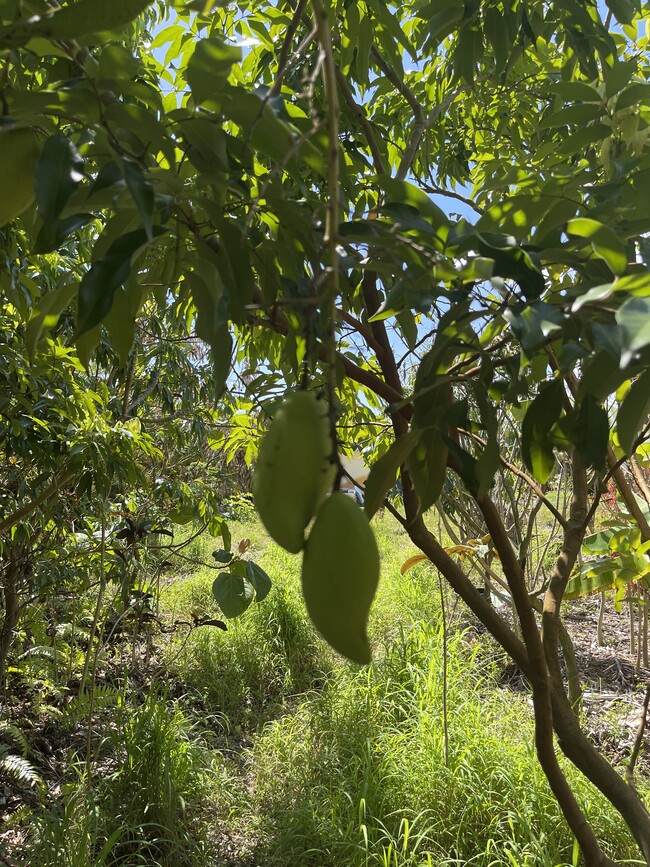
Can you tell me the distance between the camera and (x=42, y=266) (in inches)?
70.2

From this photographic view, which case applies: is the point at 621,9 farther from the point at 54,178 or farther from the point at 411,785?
the point at 411,785

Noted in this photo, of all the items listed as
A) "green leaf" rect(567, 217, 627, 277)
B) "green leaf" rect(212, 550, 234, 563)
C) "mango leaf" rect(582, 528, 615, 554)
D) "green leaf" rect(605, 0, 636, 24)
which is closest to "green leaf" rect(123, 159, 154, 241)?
"green leaf" rect(567, 217, 627, 277)

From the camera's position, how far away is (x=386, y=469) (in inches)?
24.5

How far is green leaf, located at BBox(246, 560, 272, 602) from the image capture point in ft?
4.67

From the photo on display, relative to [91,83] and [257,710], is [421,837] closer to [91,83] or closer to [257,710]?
[257,710]

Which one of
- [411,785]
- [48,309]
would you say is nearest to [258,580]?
[48,309]

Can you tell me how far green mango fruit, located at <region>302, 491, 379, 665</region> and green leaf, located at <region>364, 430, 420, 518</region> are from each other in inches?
6.9

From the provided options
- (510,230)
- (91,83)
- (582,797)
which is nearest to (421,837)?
(582,797)

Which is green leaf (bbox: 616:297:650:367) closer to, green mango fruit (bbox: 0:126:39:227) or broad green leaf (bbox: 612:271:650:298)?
broad green leaf (bbox: 612:271:650:298)

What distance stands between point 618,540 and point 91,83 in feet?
4.80

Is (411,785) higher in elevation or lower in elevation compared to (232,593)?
lower

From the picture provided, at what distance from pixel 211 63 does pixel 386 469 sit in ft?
1.23

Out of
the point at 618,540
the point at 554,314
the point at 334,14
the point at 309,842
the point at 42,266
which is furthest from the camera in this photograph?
the point at 309,842

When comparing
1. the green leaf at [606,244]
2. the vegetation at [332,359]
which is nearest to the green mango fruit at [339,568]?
the vegetation at [332,359]
